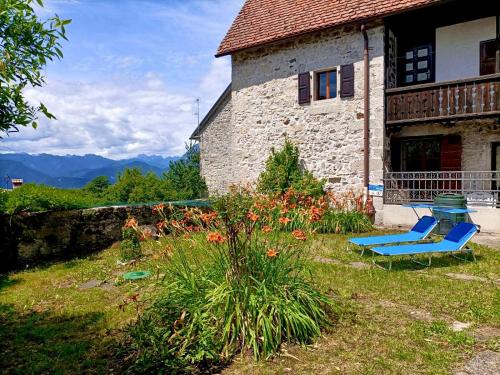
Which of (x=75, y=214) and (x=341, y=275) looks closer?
(x=341, y=275)

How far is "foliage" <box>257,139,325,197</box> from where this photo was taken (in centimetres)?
1216

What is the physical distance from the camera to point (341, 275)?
5750 millimetres

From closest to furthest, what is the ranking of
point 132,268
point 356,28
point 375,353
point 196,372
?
point 196,372
point 375,353
point 132,268
point 356,28

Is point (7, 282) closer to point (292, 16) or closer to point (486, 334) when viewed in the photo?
point (486, 334)

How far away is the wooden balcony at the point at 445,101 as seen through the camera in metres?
9.38

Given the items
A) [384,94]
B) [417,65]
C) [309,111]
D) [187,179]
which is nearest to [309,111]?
[309,111]

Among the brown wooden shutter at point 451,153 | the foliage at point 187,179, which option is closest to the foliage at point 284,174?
the brown wooden shutter at point 451,153

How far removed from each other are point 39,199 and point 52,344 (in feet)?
15.4

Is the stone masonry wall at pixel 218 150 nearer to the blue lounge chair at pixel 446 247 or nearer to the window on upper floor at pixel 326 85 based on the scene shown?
the window on upper floor at pixel 326 85

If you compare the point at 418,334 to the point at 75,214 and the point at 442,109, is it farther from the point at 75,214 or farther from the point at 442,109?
the point at 442,109

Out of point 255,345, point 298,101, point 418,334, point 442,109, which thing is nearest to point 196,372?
point 255,345

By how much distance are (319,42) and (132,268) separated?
9403 mm

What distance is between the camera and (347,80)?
37.5ft

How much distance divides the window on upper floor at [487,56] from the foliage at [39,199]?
11825 millimetres
